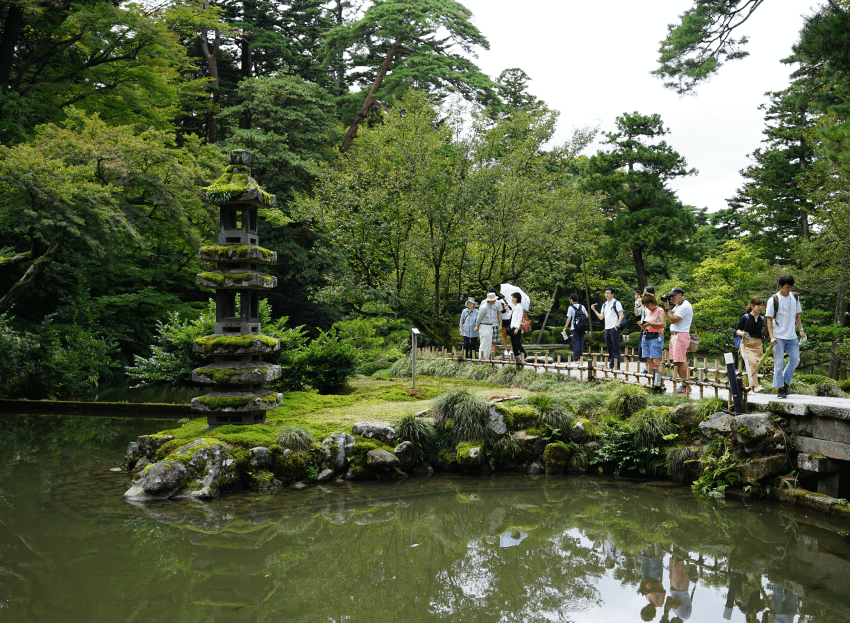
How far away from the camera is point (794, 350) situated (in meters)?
7.55

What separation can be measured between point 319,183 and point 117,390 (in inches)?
359

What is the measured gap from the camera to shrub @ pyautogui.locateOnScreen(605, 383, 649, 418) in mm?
8625

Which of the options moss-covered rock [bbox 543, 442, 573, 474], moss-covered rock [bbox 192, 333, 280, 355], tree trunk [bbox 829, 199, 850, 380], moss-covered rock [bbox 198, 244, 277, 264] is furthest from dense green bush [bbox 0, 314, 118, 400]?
tree trunk [bbox 829, 199, 850, 380]

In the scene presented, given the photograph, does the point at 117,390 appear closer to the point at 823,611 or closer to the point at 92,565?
the point at 92,565

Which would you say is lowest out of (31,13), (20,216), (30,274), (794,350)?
(794,350)

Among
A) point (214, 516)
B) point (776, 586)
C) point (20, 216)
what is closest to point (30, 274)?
point (20, 216)

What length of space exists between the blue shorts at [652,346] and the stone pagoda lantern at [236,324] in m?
5.96

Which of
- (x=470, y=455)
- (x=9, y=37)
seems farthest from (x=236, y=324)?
(x=9, y=37)

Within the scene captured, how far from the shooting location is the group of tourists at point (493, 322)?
1198 centimetres

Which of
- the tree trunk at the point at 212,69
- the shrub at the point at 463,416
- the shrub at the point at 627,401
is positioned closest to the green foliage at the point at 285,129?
the tree trunk at the point at 212,69

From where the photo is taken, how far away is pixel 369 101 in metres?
24.7

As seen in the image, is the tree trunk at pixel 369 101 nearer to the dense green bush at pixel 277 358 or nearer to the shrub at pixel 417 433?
the dense green bush at pixel 277 358

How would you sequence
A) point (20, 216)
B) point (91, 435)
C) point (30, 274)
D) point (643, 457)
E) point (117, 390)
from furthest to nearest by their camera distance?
point (117, 390) → point (30, 274) → point (20, 216) → point (91, 435) → point (643, 457)

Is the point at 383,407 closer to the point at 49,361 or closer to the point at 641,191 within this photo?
the point at 49,361
